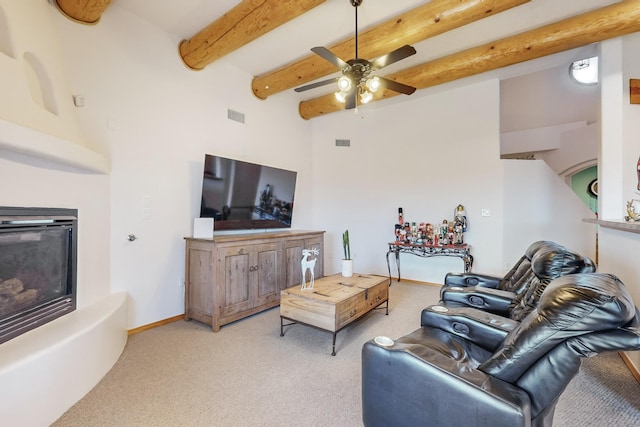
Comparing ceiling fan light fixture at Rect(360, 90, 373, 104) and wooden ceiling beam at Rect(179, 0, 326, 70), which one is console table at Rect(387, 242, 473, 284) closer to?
ceiling fan light fixture at Rect(360, 90, 373, 104)

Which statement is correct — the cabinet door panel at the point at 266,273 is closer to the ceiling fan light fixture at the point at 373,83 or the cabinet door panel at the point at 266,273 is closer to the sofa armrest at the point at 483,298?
the sofa armrest at the point at 483,298

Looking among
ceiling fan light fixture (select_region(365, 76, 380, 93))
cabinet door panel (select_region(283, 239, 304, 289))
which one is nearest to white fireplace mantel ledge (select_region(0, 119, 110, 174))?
cabinet door panel (select_region(283, 239, 304, 289))

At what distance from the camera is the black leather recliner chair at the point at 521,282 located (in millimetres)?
2025

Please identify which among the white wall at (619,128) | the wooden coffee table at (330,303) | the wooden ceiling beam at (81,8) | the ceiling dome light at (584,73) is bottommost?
the wooden coffee table at (330,303)

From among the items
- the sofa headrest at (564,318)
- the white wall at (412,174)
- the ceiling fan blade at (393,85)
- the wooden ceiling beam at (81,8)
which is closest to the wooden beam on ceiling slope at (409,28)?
the ceiling fan blade at (393,85)

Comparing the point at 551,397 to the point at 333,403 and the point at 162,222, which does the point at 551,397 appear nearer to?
the point at 333,403

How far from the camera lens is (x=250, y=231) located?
14.1 feet

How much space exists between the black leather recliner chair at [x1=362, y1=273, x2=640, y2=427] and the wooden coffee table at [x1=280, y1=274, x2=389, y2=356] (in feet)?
3.81

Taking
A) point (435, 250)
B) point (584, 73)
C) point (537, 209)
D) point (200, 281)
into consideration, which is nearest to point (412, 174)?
point (435, 250)

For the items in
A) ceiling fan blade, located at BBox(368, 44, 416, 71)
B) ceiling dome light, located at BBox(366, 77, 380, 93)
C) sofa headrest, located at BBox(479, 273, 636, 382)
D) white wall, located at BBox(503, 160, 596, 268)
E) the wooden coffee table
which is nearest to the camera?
sofa headrest, located at BBox(479, 273, 636, 382)

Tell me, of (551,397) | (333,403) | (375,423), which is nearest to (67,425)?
(333,403)

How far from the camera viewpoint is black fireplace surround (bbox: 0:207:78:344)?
1848 mm

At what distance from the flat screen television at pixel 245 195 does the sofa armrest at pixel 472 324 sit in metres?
2.70

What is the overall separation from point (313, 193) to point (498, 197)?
322cm
